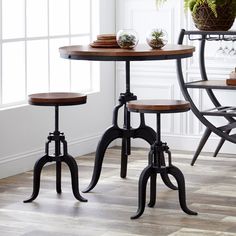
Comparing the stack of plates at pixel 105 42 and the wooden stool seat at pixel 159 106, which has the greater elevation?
the stack of plates at pixel 105 42

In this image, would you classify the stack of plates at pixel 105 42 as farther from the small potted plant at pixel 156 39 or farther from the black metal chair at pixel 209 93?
the black metal chair at pixel 209 93

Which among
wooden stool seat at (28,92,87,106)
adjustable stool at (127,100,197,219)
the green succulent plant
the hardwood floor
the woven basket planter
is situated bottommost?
the hardwood floor

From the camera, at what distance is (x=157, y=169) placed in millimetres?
4895

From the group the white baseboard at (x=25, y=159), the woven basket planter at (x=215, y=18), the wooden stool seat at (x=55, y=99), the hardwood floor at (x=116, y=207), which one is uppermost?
the woven basket planter at (x=215, y=18)

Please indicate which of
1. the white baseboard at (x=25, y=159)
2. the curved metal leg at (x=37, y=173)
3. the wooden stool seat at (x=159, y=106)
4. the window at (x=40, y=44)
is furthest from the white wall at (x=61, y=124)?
the wooden stool seat at (x=159, y=106)

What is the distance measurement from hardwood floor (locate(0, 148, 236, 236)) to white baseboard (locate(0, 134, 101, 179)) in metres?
0.09

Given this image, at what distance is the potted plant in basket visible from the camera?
6074 mm

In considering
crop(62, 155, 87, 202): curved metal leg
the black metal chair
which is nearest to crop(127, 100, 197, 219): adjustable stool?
crop(62, 155, 87, 202): curved metal leg

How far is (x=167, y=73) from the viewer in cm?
697

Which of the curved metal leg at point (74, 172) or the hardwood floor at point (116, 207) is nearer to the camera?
the hardwood floor at point (116, 207)

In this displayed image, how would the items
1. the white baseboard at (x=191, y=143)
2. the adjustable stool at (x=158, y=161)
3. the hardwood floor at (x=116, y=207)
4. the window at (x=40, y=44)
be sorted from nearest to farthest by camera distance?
the hardwood floor at (x=116, y=207) < the adjustable stool at (x=158, y=161) < the window at (x=40, y=44) < the white baseboard at (x=191, y=143)

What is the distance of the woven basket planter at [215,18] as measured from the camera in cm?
609

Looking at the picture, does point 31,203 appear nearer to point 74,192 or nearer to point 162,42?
point 74,192

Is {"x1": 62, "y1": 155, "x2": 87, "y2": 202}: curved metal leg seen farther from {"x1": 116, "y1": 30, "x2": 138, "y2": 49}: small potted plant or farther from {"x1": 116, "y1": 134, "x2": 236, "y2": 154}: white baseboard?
{"x1": 116, "y1": 134, "x2": 236, "y2": 154}: white baseboard
